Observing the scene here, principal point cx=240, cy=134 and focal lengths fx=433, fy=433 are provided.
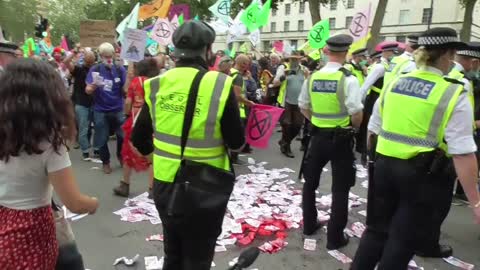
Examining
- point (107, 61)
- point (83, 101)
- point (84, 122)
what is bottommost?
point (84, 122)

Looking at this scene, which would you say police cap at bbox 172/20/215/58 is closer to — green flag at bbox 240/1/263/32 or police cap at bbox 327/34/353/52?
police cap at bbox 327/34/353/52

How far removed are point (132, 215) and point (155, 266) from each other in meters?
1.36

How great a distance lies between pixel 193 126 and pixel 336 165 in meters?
2.15

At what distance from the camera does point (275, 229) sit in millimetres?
4855

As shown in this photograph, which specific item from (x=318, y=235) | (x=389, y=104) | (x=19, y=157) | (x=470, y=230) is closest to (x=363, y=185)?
(x=470, y=230)

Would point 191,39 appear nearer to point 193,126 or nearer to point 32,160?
point 193,126

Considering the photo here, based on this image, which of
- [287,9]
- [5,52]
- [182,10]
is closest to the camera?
[5,52]

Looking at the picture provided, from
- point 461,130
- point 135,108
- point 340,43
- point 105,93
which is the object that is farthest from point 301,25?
point 461,130

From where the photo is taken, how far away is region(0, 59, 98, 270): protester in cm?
198

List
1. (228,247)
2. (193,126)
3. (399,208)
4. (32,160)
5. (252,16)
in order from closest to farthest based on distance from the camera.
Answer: (32,160) → (193,126) → (399,208) → (228,247) → (252,16)

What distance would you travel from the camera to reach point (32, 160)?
2051 mm

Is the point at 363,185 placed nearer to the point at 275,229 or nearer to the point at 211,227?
the point at 275,229

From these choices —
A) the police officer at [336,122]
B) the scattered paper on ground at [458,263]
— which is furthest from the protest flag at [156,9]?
the scattered paper on ground at [458,263]

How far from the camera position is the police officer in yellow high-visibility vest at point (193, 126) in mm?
2521
